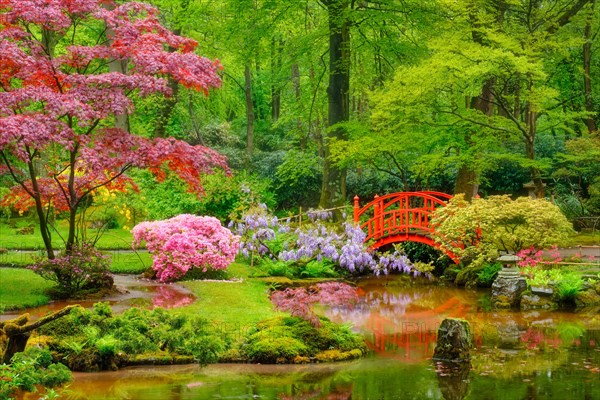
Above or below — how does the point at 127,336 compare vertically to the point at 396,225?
below

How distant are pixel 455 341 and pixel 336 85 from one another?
14.5 m

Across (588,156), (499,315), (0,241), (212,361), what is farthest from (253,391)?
(588,156)

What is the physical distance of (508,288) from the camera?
63.6ft

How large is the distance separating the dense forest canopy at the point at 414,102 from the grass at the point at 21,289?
452 centimetres

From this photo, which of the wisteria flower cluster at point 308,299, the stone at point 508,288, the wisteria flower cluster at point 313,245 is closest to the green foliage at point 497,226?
the stone at point 508,288

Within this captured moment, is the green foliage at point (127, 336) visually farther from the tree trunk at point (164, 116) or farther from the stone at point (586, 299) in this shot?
the tree trunk at point (164, 116)

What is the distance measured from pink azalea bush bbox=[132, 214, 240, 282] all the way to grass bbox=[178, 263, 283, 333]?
55 cm

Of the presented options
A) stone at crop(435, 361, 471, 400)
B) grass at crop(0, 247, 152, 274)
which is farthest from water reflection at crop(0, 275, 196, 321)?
stone at crop(435, 361, 471, 400)

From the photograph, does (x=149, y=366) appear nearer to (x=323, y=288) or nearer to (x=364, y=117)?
(x=323, y=288)

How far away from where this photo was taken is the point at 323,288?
→ 1384cm

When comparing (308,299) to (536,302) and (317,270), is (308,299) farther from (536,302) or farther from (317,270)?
(317,270)

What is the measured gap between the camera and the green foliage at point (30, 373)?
8.42 m

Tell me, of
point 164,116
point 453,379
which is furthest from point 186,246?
point 164,116

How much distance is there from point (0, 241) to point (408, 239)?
1127 centimetres
